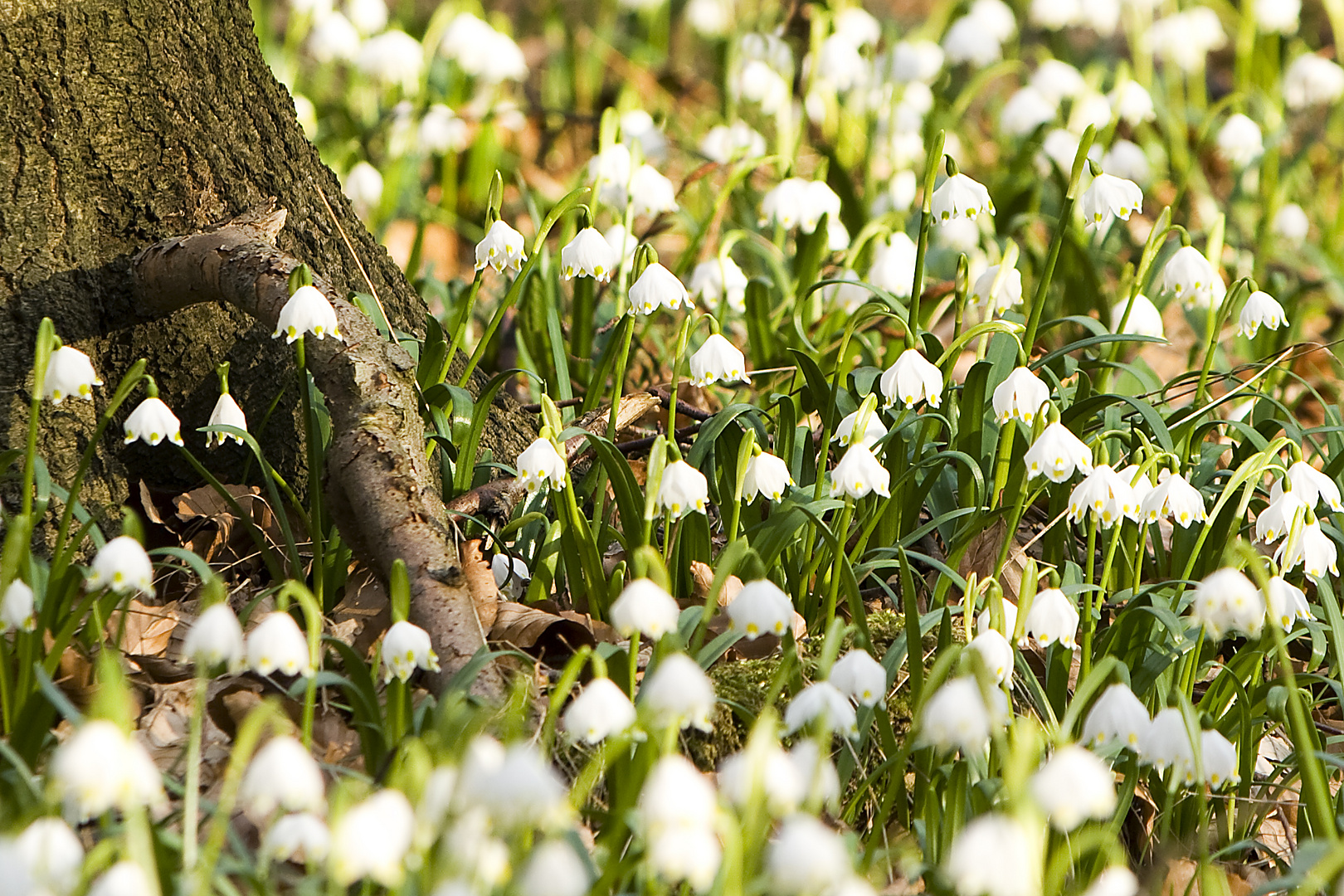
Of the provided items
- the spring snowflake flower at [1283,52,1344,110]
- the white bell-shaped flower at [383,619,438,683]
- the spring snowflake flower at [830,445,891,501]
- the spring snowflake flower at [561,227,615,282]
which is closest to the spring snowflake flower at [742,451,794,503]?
the spring snowflake flower at [830,445,891,501]

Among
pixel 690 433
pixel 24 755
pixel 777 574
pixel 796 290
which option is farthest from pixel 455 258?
pixel 24 755

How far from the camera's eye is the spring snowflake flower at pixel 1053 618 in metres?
1.64

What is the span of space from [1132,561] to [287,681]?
140 cm

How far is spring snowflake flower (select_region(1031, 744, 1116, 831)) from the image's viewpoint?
108cm

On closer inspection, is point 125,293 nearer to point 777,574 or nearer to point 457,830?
point 777,574

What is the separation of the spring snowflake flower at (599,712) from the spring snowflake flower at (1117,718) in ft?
1.86

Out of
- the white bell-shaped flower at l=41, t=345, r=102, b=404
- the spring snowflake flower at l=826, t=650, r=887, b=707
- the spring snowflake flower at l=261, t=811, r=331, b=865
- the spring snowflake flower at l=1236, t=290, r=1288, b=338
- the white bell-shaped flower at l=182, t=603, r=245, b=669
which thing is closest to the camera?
the spring snowflake flower at l=261, t=811, r=331, b=865

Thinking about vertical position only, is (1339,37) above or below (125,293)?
below

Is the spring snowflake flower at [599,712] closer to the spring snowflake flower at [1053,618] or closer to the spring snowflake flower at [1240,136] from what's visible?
the spring snowflake flower at [1053,618]

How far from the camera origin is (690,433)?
7.83 feet

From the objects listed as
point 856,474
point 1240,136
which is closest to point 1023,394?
point 856,474

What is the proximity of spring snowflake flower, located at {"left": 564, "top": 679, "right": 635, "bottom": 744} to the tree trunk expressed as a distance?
103 centimetres

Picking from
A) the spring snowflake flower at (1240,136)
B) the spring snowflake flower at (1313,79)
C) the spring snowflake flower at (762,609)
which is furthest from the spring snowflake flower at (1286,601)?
the spring snowflake flower at (1313,79)

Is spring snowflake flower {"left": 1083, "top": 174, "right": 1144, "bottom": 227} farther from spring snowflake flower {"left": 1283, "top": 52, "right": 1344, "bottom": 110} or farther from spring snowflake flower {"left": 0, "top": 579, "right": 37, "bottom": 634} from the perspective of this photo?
spring snowflake flower {"left": 1283, "top": 52, "right": 1344, "bottom": 110}
